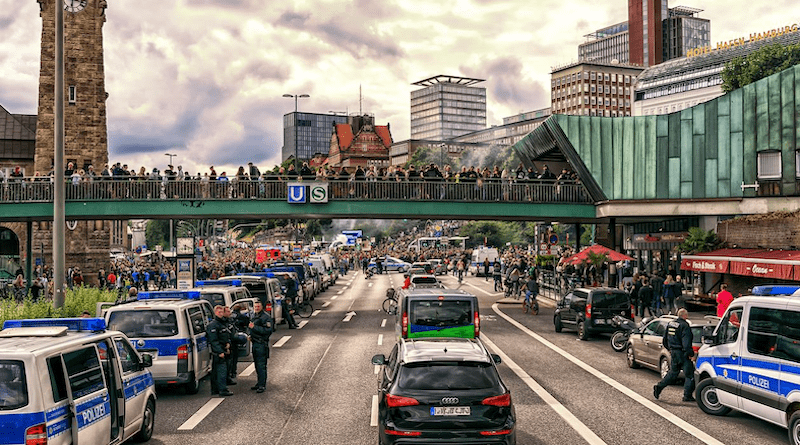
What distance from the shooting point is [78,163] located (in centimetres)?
5281

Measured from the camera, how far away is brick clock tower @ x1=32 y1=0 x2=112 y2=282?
172 ft

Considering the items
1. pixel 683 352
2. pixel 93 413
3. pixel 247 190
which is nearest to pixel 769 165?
pixel 683 352

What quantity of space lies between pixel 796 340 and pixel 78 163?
49332mm

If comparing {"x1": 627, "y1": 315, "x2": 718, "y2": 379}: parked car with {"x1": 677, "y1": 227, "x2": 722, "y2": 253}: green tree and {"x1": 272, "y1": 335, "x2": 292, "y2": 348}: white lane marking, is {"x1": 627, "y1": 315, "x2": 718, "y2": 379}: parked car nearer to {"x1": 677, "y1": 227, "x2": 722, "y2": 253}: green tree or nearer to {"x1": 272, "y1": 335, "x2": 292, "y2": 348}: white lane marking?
{"x1": 272, "y1": 335, "x2": 292, "y2": 348}: white lane marking

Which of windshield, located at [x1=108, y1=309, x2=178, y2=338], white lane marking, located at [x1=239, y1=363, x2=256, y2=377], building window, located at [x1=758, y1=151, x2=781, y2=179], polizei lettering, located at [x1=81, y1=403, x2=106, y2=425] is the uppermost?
building window, located at [x1=758, y1=151, x2=781, y2=179]

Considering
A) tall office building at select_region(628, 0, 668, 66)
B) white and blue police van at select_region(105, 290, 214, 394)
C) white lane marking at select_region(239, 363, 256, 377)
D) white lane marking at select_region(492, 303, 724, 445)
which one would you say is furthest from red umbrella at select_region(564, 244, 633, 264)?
tall office building at select_region(628, 0, 668, 66)

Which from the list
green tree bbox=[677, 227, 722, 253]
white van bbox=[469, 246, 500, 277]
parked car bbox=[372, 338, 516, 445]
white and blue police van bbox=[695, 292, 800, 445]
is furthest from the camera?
white van bbox=[469, 246, 500, 277]

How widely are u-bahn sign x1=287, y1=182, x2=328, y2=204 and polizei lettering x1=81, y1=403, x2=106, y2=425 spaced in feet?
88.6

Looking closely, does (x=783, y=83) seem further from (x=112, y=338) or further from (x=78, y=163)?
(x=78, y=163)

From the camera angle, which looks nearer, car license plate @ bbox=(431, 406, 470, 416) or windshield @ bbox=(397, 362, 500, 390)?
car license plate @ bbox=(431, 406, 470, 416)

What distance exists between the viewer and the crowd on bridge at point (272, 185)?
37.0 metres

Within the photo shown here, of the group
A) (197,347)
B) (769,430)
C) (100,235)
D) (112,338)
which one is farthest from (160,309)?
(100,235)

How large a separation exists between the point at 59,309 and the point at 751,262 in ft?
73.2

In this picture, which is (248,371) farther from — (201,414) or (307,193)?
(307,193)
